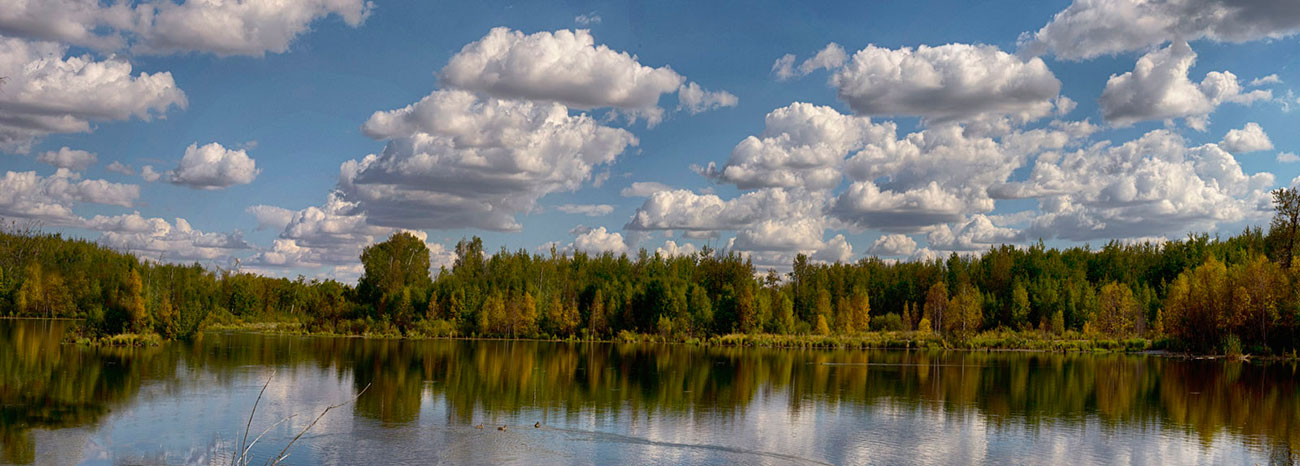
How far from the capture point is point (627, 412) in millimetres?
30703

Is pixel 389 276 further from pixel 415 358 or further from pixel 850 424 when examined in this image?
pixel 850 424

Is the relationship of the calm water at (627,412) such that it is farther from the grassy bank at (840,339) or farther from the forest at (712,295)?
the grassy bank at (840,339)

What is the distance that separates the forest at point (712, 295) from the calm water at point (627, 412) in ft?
52.4

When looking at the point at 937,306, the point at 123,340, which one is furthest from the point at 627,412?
the point at 937,306

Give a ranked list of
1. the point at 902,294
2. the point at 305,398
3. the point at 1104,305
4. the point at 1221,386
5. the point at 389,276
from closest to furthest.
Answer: the point at 305,398 → the point at 1221,386 → the point at 1104,305 → the point at 389,276 → the point at 902,294

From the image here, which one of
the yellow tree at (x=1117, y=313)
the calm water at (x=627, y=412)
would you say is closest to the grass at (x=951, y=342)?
the yellow tree at (x=1117, y=313)

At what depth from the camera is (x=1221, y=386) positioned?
43.2 meters

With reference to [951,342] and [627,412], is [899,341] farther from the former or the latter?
[627,412]

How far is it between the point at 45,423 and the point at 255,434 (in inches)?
245

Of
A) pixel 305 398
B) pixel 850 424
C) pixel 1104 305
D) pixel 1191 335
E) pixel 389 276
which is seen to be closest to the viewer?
pixel 850 424

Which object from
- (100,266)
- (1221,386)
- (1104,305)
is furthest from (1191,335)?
(100,266)

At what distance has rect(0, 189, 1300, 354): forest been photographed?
226 feet

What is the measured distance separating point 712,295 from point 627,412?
80665 millimetres

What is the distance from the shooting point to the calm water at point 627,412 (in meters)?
23.0
